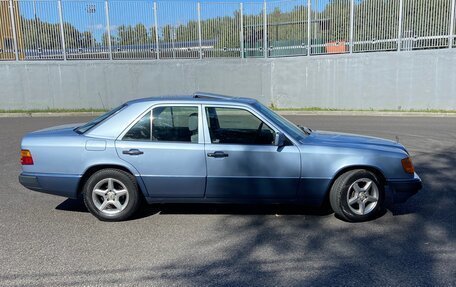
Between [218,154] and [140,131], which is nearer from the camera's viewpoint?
[218,154]

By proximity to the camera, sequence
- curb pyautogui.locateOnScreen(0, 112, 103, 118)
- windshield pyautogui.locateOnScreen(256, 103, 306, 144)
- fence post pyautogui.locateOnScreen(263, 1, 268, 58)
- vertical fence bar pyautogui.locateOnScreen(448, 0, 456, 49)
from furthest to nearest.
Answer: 1. fence post pyautogui.locateOnScreen(263, 1, 268, 58)
2. curb pyautogui.locateOnScreen(0, 112, 103, 118)
3. vertical fence bar pyautogui.locateOnScreen(448, 0, 456, 49)
4. windshield pyautogui.locateOnScreen(256, 103, 306, 144)

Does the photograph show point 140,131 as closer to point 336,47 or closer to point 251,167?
point 251,167

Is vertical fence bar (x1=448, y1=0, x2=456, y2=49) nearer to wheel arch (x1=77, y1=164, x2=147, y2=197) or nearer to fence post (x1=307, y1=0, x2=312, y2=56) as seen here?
fence post (x1=307, y1=0, x2=312, y2=56)

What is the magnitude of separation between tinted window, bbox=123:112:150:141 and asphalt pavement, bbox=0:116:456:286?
100 cm

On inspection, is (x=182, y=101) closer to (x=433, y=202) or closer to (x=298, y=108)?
(x=433, y=202)

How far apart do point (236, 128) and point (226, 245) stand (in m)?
1.47

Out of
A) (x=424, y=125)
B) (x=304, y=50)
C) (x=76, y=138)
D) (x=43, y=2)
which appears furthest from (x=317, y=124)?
(x=43, y=2)

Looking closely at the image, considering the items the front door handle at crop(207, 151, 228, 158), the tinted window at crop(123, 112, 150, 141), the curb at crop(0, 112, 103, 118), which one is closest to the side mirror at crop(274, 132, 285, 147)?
the front door handle at crop(207, 151, 228, 158)

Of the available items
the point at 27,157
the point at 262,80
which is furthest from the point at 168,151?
the point at 262,80

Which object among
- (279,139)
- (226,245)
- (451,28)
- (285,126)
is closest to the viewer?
(226,245)

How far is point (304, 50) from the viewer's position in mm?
17781

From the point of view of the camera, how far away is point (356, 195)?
4.49 meters

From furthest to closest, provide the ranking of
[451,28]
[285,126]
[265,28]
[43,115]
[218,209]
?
[265,28] < [43,115] < [451,28] < [218,209] < [285,126]

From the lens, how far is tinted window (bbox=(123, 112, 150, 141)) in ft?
15.0
